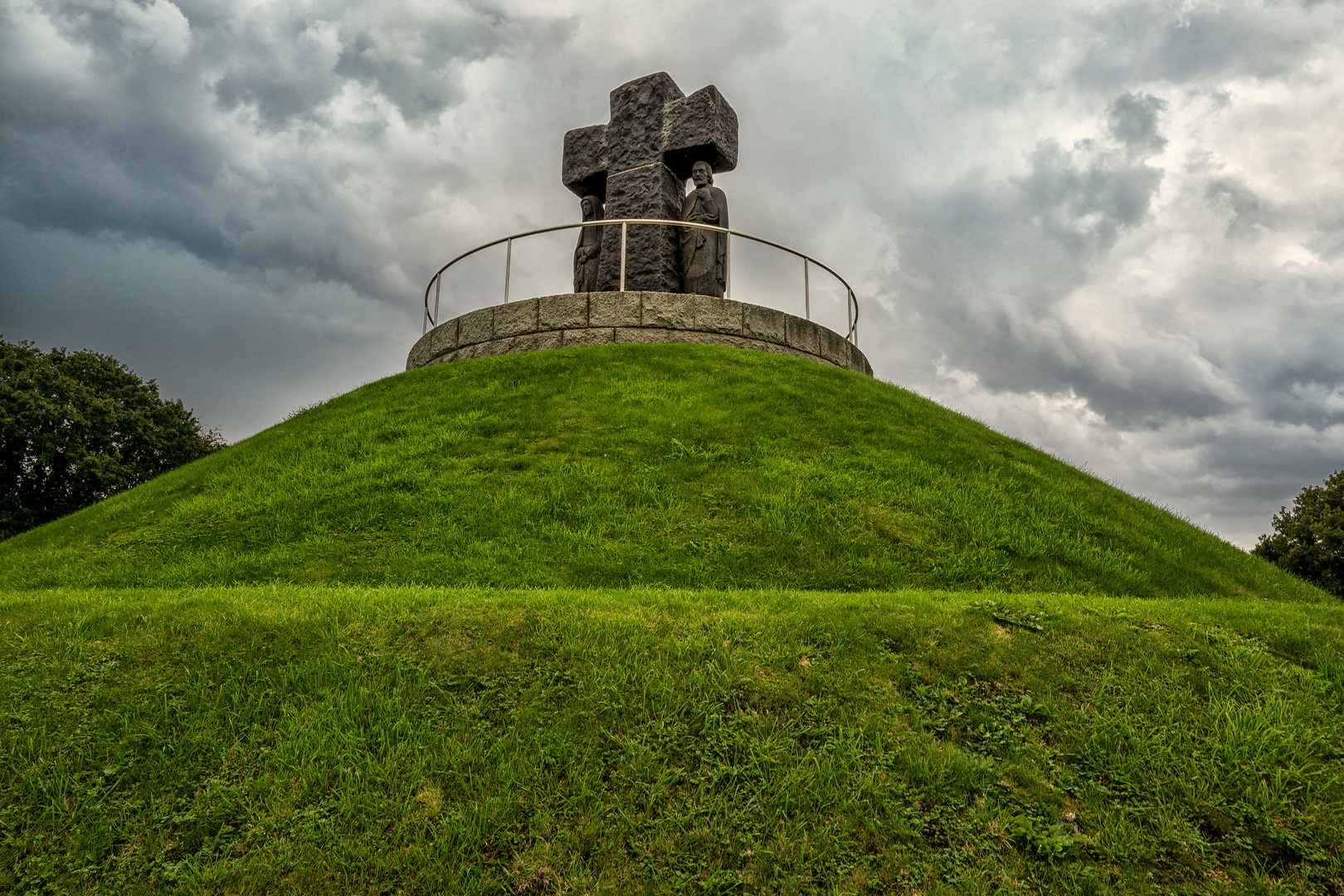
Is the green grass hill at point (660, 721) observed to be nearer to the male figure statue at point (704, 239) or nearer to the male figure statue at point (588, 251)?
the male figure statue at point (704, 239)

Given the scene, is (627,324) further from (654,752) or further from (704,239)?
(654,752)

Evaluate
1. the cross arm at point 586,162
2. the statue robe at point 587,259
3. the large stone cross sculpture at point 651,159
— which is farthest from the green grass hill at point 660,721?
the cross arm at point 586,162

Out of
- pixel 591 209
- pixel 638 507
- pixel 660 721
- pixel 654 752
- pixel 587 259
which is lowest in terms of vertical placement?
pixel 654 752

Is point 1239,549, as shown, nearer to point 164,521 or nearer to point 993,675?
point 993,675

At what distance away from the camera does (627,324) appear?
46.0ft

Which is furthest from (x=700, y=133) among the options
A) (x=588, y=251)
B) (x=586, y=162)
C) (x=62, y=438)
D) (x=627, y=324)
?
(x=62, y=438)

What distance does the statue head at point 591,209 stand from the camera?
17.2 m

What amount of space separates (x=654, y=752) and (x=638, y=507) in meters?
4.49

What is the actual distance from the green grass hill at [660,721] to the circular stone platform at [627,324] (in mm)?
6590

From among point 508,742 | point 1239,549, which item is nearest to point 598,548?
→ point 508,742

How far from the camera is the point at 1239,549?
10.7 m

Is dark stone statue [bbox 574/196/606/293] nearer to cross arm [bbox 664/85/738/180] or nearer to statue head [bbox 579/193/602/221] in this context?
statue head [bbox 579/193/602/221]

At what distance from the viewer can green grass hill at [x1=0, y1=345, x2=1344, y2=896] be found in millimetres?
3461

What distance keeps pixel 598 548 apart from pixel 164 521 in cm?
534
